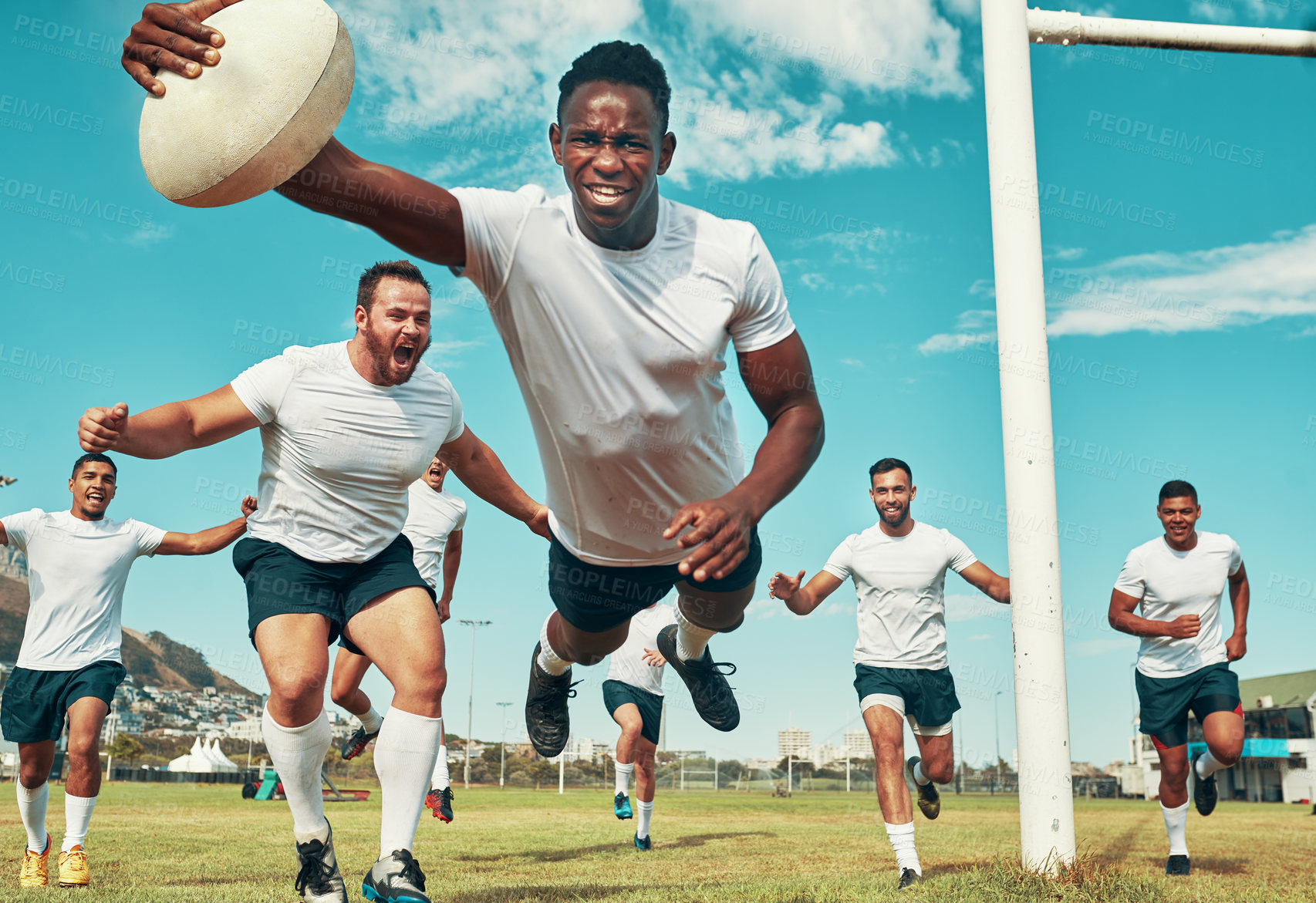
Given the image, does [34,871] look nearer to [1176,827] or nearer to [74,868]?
[74,868]

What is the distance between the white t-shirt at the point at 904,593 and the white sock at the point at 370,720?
421 cm

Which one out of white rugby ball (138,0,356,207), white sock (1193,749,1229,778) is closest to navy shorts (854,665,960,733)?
white sock (1193,749,1229,778)

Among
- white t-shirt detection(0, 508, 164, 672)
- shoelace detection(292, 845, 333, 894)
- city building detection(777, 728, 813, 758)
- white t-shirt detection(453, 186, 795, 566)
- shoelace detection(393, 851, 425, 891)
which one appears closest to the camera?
white t-shirt detection(453, 186, 795, 566)

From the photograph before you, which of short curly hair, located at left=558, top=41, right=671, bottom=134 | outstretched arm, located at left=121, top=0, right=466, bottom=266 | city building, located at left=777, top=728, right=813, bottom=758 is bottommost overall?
city building, located at left=777, top=728, right=813, bottom=758

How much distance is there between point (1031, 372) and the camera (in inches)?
244

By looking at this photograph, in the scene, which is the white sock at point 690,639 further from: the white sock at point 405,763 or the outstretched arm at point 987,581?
the outstretched arm at point 987,581

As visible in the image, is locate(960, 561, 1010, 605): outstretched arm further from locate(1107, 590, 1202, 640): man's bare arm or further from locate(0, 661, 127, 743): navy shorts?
locate(0, 661, 127, 743): navy shorts

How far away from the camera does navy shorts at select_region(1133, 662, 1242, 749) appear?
830cm

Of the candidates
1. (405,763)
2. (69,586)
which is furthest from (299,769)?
(69,586)

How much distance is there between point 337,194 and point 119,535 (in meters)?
5.87

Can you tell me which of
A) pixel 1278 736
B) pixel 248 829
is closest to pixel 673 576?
pixel 248 829

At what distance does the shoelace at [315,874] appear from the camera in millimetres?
4602

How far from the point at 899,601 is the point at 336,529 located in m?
4.66

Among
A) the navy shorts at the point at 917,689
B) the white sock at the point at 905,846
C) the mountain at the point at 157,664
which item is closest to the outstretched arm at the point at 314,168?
the white sock at the point at 905,846
